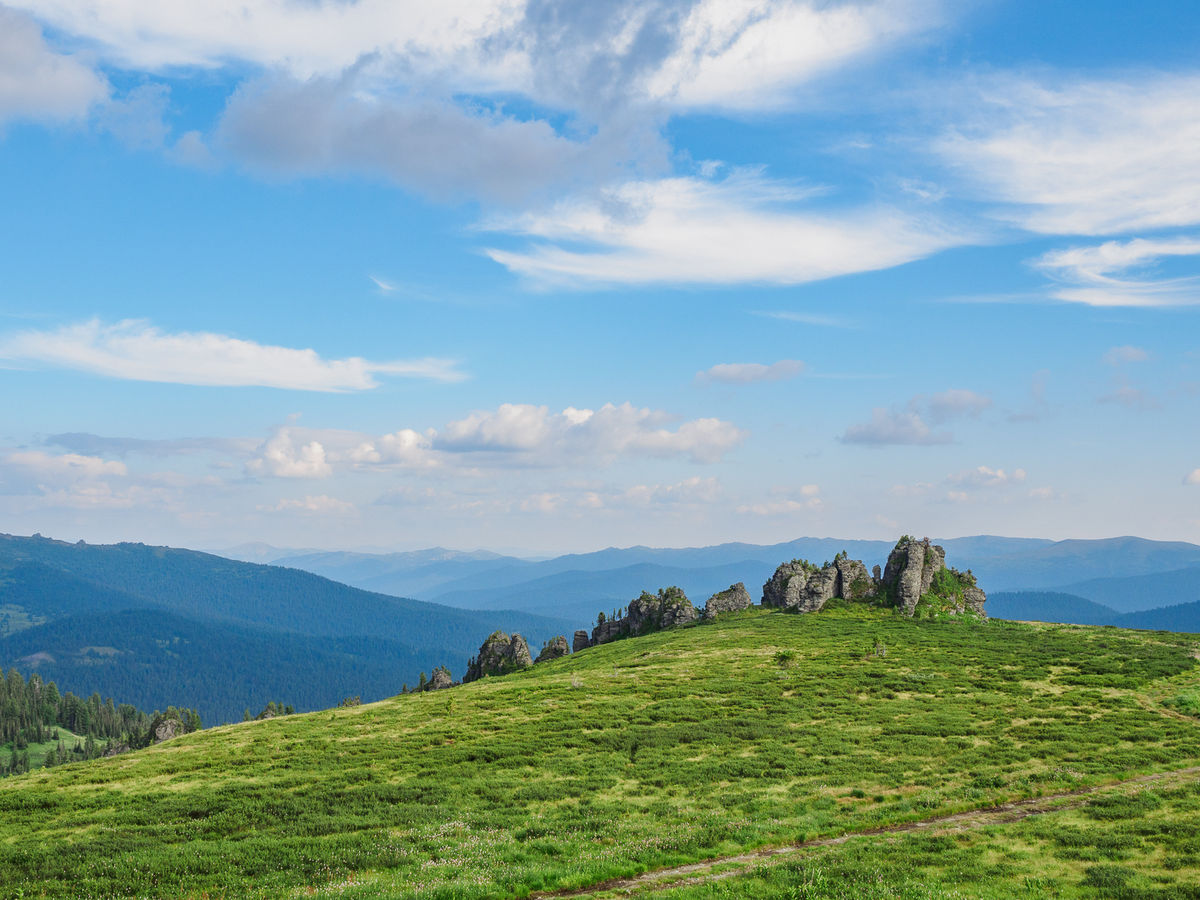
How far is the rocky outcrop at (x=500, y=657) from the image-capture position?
11275 centimetres

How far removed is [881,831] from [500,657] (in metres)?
93.4

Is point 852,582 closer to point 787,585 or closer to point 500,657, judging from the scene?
point 787,585

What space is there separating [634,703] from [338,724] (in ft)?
81.9

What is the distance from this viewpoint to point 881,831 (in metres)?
28.2

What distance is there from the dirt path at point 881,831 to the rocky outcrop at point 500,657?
8555 centimetres

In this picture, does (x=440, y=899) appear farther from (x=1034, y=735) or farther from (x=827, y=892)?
(x=1034, y=735)

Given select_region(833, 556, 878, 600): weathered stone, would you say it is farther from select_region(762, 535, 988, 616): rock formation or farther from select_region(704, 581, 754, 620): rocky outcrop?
select_region(704, 581, 754, 620): rocky outcrop

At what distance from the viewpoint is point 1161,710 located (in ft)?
165

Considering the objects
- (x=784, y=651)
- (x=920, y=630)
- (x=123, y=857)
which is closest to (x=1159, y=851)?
(x=123, y=857)

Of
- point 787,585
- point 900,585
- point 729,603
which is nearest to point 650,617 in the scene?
point 729,603

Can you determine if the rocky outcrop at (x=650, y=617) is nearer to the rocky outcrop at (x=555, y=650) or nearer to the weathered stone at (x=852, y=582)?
the rocky outcrop at (x=555, y=650)

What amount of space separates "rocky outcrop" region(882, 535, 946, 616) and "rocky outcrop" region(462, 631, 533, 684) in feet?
182

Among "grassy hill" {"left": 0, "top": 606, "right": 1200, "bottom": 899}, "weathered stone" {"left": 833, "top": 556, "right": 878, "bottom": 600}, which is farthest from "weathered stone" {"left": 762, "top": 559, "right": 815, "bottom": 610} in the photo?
"grassy hill" {"left": 0, "top": 606, "right": 1200, "bottom": 899}

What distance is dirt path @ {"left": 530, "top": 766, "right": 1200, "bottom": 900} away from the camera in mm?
22719
